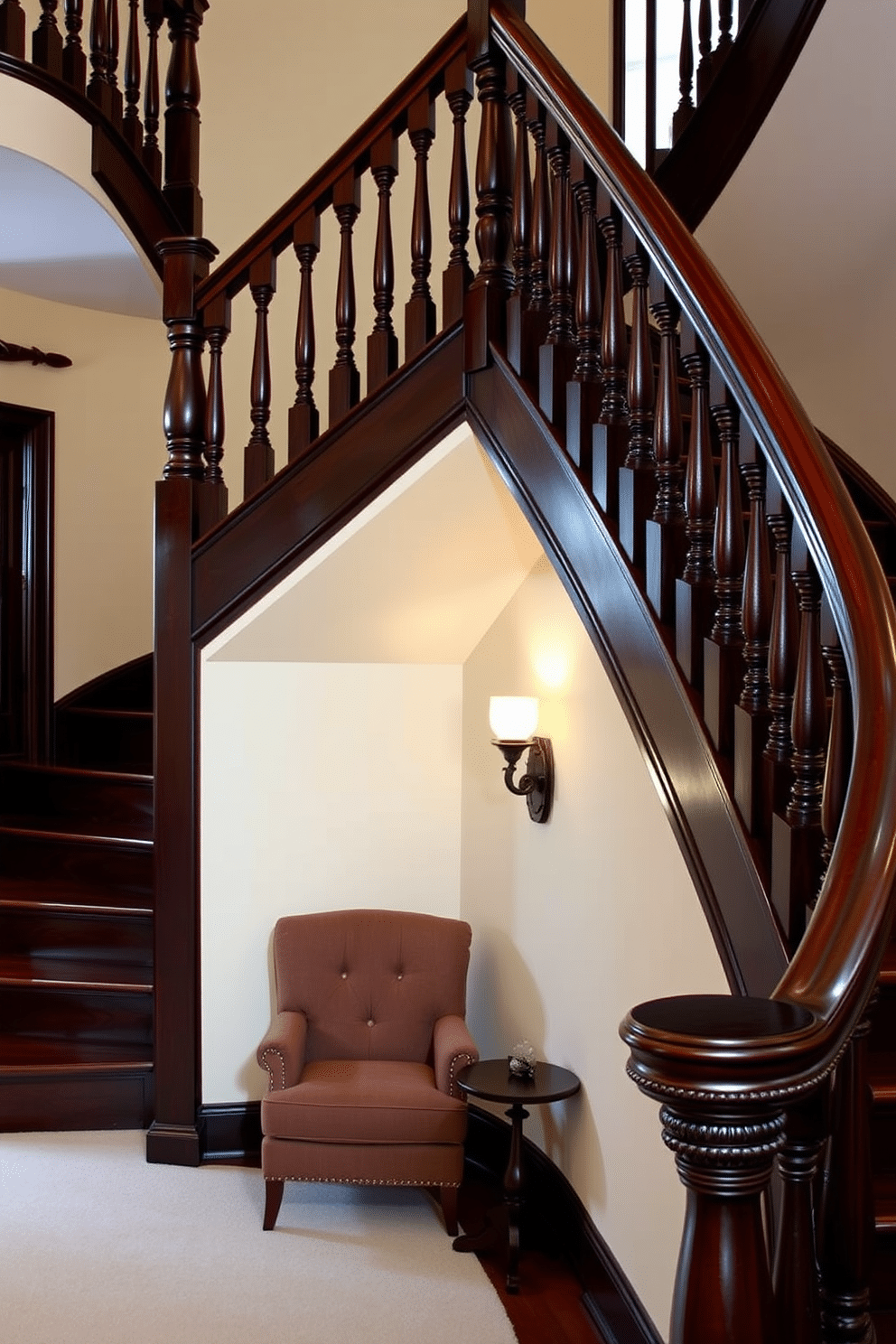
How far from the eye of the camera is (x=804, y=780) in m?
1.86

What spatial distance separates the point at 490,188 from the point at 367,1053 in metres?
2.59

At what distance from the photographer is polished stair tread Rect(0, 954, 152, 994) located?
411cm

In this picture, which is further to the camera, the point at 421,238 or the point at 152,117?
the point at 152,117

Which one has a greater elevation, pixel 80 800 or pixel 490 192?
pixel 490 192

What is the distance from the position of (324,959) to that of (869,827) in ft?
9.13

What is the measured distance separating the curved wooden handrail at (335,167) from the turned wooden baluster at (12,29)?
3.90ft

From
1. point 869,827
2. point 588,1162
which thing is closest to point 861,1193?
point 869,827

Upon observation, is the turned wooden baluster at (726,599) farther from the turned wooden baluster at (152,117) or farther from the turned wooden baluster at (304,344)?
the turned wooden baluster at (152,117)

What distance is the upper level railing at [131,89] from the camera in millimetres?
4148

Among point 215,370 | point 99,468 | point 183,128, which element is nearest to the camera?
point 215,370

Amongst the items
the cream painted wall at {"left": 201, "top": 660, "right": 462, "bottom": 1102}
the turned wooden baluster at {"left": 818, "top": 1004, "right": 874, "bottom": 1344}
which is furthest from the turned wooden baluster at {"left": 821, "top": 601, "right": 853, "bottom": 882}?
the cream painted wall at {"left": 201, "top": 660, "right": 462, "bottom": 1102}

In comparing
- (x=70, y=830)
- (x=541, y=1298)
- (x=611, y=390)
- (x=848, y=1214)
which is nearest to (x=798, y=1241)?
(x=848, y=1214)

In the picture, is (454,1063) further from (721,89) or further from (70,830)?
(721,89)

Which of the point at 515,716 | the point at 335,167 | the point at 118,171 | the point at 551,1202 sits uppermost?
the point at 118,171
